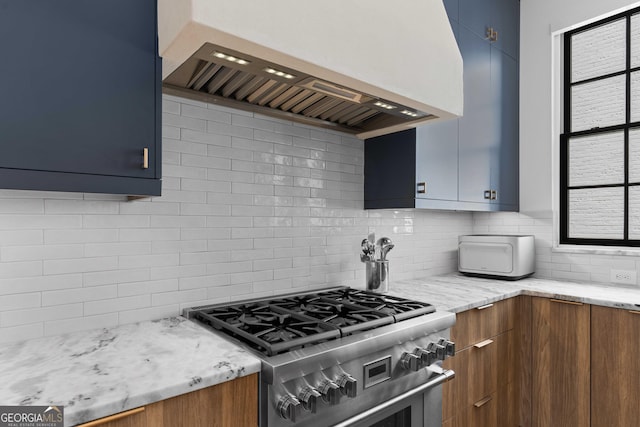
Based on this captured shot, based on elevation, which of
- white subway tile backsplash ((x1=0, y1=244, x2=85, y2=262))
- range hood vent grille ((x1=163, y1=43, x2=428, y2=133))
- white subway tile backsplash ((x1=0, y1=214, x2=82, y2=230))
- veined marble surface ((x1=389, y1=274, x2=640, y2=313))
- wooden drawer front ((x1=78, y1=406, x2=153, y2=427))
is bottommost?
wooden drawer front ((x1=78, y1=406, x2=153, y2=427))

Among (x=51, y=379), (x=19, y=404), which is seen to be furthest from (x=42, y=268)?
(x=19, y=404)

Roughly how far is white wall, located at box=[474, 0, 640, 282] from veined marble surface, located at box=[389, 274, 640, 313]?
21 cm

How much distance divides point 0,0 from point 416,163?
6.06ft

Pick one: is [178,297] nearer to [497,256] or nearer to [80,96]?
[80,96]

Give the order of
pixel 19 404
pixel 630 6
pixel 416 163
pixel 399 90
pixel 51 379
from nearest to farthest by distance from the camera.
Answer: pixel 19 404 → pixel 51 379 → pixel 399 90 → pixel 416 163 → pixel 630 6

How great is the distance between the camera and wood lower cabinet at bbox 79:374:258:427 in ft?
3.14

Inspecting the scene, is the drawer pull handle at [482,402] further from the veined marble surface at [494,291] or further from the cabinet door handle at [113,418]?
the cabinet door handle at [113,418]

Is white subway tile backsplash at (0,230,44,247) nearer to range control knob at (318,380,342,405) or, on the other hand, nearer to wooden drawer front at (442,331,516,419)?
range control knob at (318,380,342,405)

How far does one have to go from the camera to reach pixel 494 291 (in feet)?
7.45

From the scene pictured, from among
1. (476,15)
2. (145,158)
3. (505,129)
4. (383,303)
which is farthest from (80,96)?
(505,129)

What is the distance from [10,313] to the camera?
133cm

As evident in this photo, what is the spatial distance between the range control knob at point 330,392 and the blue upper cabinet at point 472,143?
47.7 inches

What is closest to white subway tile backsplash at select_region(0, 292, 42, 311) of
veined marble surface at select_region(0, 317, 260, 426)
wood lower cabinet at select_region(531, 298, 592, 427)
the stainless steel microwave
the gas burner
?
veined marble surface at select_region(0, 317, 260, 426)

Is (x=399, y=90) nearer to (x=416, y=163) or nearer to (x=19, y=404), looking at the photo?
(x=416, y=163)
